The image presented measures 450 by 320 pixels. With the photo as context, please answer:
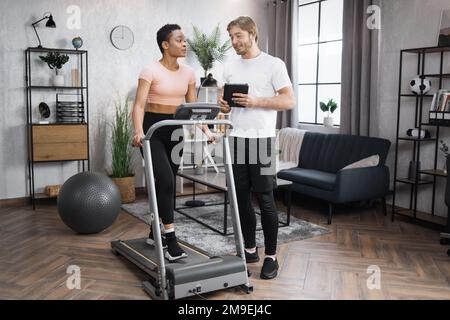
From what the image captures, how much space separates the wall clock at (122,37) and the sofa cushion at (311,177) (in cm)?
233

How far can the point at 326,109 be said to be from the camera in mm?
5773

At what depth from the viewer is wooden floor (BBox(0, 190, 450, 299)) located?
299 centimetres

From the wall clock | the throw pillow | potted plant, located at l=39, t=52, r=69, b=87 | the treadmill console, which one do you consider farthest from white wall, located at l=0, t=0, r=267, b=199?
the treadmill console

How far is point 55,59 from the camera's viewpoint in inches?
205

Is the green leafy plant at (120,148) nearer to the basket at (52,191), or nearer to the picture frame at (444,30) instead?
the basket at (52,191)

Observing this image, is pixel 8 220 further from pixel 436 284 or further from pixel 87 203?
pixel 436 284

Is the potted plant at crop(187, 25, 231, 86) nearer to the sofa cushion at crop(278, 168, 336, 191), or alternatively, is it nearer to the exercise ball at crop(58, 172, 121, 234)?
the sofa cushion at crop(278, 168, 336, 191)

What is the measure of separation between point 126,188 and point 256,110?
112 inches

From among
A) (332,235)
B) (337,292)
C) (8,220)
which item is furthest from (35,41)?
(337,292)

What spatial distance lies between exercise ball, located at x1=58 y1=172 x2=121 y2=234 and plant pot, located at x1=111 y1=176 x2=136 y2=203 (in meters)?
1.32

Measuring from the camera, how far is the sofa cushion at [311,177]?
478cm

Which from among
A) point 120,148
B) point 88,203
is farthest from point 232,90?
point 120,148

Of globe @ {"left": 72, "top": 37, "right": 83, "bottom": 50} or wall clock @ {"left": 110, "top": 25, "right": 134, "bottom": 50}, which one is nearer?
globe @ {"left": 72, "top": 37, "right": 83, "bottom": 50}
